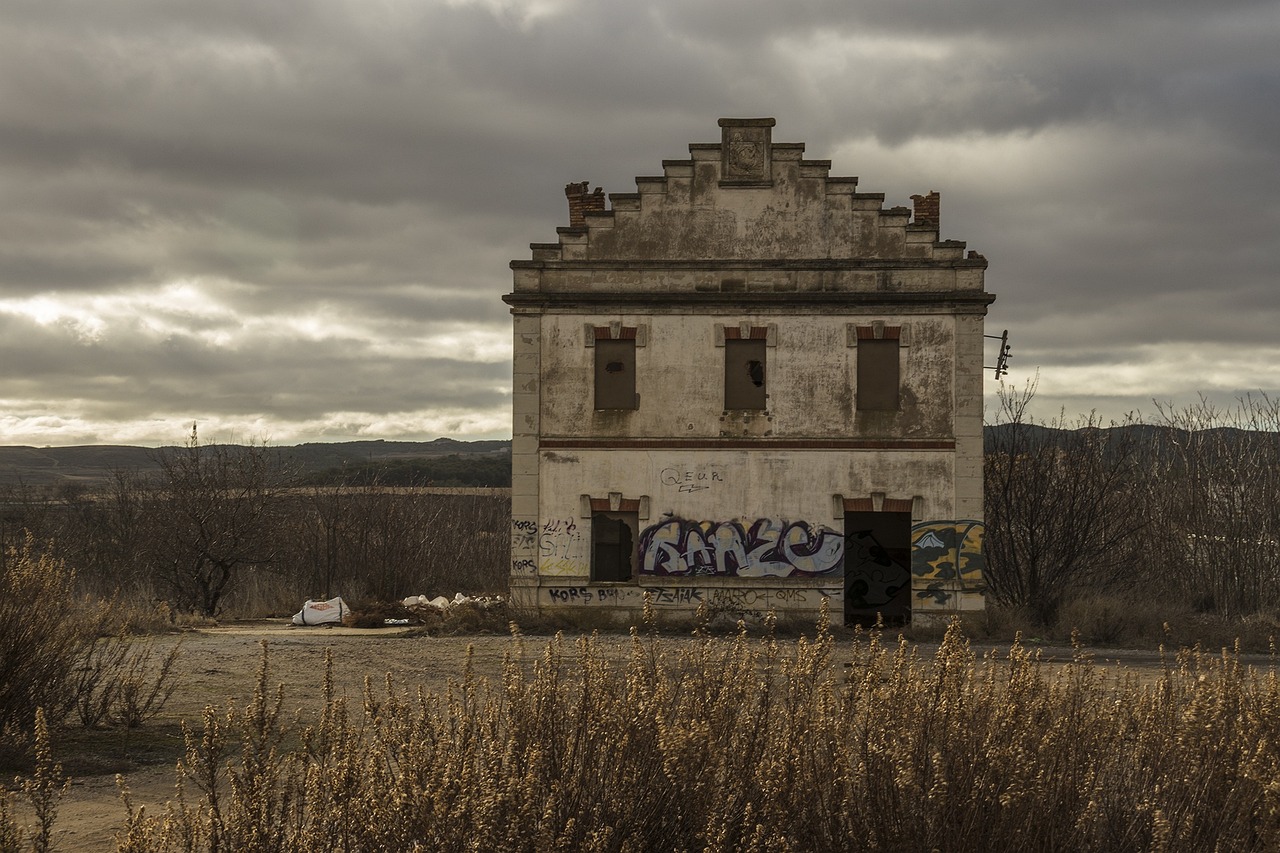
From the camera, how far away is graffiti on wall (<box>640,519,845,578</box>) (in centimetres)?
2186

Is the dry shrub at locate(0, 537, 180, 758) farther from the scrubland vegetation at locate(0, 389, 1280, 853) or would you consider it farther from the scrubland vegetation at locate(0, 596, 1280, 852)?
the scrubland vegetation at locate(0, 596, 1280, 852)

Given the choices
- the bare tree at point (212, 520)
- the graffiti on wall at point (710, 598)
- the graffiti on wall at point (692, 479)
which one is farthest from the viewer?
the bare tree at point (212, 520)

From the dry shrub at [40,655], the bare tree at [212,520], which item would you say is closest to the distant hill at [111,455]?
the bare tree at [212,520]

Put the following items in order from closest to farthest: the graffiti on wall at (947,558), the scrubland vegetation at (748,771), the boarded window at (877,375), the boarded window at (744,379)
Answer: the scrubland vegetation at (748,771)
the graffiti on wall at (947,558)
the boarded window at (877,375)
the boarded window at (744,379)

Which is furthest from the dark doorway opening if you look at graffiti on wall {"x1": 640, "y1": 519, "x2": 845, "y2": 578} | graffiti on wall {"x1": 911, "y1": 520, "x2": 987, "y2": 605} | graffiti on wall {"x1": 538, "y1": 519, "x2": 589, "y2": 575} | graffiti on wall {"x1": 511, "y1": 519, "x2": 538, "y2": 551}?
graffiti on wall {"x1": 511, "y1": 519, "x2": 538, "y2": 551}

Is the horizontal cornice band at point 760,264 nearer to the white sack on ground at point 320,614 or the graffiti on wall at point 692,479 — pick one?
the graffiti on wall at point 692,479

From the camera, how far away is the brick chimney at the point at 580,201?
23.0 meters

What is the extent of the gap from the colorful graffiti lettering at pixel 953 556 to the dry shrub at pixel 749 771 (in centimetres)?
1539

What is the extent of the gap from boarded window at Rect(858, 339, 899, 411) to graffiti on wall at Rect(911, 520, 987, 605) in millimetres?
2551

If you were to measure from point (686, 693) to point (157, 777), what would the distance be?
600cm

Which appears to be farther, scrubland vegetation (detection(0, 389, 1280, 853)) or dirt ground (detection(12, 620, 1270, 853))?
dirt ground (detection(12, 620, 1270, 853))

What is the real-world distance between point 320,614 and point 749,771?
20.6m

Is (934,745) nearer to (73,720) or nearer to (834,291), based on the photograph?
(73,720)

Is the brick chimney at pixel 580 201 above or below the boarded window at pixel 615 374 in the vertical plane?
above
